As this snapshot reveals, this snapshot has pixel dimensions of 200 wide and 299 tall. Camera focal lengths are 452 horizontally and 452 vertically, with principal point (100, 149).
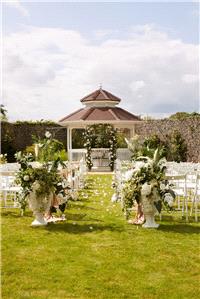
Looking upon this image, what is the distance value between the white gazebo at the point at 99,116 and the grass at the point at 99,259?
15.1 metres

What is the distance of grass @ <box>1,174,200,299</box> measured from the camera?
5.11 metres

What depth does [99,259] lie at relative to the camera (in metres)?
6.30

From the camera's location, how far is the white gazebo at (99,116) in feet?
79.3

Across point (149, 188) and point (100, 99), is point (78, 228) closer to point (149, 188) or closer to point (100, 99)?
point (149, 188)

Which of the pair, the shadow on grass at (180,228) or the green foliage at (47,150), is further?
the green foliage at (47,150)

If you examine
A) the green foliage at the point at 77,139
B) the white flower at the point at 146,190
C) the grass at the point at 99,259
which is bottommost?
the grass at the point at 99,259

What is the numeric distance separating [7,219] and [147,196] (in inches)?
118

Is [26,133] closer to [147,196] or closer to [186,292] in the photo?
[147,196]

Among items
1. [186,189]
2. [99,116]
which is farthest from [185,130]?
[186,189]

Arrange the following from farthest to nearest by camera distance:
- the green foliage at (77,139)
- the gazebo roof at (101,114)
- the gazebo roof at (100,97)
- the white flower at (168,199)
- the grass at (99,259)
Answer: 1. the green foliage at (77,139)
2. the gazebo roof at (100,97)
3. the gazebo roof at (101,114)
4. the white flower at (168,199)
5. the grass at (99,259)

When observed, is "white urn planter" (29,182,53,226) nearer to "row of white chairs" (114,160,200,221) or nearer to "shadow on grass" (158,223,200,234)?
"row of white chairs" (114,160,200,221)

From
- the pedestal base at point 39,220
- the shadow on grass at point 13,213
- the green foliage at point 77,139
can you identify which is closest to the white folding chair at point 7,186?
the shadow on grass at point 13,213

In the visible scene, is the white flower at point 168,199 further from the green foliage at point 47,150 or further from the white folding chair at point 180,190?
the green foliage at point 47,150

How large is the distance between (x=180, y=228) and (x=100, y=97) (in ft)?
60.4
